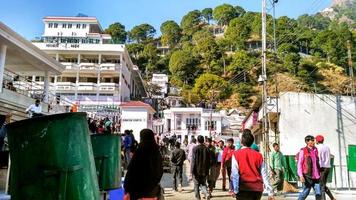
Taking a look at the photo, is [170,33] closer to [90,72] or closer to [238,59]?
[238,59]

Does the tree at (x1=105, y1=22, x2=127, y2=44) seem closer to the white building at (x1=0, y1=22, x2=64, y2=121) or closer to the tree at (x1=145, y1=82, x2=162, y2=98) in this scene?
the tree at (x1=145, y1=82, x2=162, y2=98)

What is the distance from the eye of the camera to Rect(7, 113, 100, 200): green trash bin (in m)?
3.35

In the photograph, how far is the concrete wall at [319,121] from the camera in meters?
15.4

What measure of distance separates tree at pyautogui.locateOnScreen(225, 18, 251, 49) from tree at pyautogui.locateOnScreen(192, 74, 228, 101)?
30297mm

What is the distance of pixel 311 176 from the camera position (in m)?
7.76

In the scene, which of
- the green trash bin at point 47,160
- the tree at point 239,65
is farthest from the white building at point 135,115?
the tree at point 239,65

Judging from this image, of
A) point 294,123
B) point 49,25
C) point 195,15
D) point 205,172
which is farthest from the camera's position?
point 195,15

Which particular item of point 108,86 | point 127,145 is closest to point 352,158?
point 127,145

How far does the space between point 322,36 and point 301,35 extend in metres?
6.65

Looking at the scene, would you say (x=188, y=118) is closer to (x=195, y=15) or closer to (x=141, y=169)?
(x=141, y=169)

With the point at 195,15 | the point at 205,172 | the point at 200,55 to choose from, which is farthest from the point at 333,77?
the point at 205,172

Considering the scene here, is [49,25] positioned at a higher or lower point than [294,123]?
higher

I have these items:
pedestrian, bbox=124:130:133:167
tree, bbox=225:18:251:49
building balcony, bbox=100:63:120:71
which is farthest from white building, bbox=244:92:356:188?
tree, bbox=225:18:251:49

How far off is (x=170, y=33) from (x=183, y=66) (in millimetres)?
33981
